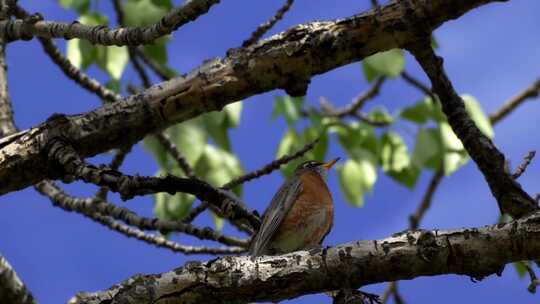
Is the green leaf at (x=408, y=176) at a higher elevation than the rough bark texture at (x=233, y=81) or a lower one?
higher

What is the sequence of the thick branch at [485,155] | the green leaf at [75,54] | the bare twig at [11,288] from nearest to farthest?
the thick branch at [485,155]
the bare twig at [11,288]
the green leaf at [75,54]

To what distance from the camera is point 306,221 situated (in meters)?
5.41

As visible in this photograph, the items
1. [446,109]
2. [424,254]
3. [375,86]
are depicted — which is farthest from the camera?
[375,86]

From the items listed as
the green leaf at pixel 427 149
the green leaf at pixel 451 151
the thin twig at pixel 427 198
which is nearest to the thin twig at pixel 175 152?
the green leaf at pixel 427 149

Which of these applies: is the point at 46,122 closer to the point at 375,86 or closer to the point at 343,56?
the point at 343,56

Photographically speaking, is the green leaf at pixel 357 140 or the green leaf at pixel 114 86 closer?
the green leaf at pixel 114 86

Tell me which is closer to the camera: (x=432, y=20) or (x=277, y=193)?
(x=432, y=20)

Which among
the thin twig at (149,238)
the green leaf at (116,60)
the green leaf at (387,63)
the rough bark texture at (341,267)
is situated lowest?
the rough bark texture at (341,267)

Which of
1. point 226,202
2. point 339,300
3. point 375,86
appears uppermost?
point 375,86

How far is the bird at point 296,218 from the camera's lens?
5.07m

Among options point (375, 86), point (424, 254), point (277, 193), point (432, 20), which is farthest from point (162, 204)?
point (375, 86)

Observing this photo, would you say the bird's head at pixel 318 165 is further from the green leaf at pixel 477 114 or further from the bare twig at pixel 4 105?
the bare twig at pixel 4 105

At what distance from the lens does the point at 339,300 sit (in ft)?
11.1

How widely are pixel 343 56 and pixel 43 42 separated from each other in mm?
2469
